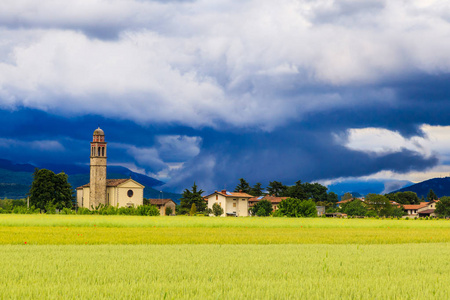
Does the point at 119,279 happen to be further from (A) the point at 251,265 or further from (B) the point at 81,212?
(B) the point at 81,212

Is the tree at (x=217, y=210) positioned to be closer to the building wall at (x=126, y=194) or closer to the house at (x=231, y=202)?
the house at (x=231, y=202)

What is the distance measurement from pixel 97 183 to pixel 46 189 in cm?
2827

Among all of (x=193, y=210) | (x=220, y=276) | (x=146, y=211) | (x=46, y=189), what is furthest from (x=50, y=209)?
(x=220, y=276)

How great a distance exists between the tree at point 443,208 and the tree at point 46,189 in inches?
5398

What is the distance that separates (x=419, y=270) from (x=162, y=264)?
7755mm

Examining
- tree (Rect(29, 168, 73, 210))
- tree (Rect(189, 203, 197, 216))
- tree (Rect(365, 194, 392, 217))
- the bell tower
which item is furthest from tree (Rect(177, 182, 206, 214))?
tree (Rect(365, 194, 392, 217))

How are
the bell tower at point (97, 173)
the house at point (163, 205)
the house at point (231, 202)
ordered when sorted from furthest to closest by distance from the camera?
1. the house at point (163, 205)
2. the house at point (231, 202)
3. the bell tower at point (97, 173)

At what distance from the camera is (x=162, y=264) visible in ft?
48.6

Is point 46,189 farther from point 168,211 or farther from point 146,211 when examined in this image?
point 168,211

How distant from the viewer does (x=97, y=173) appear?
499ft

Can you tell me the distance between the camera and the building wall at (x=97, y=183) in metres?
150

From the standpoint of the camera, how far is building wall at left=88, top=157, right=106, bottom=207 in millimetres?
149875

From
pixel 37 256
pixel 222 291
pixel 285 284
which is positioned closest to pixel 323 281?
pixel 285 284

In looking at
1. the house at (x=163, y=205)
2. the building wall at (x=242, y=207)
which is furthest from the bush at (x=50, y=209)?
the building wall at (x=242, y=207)
